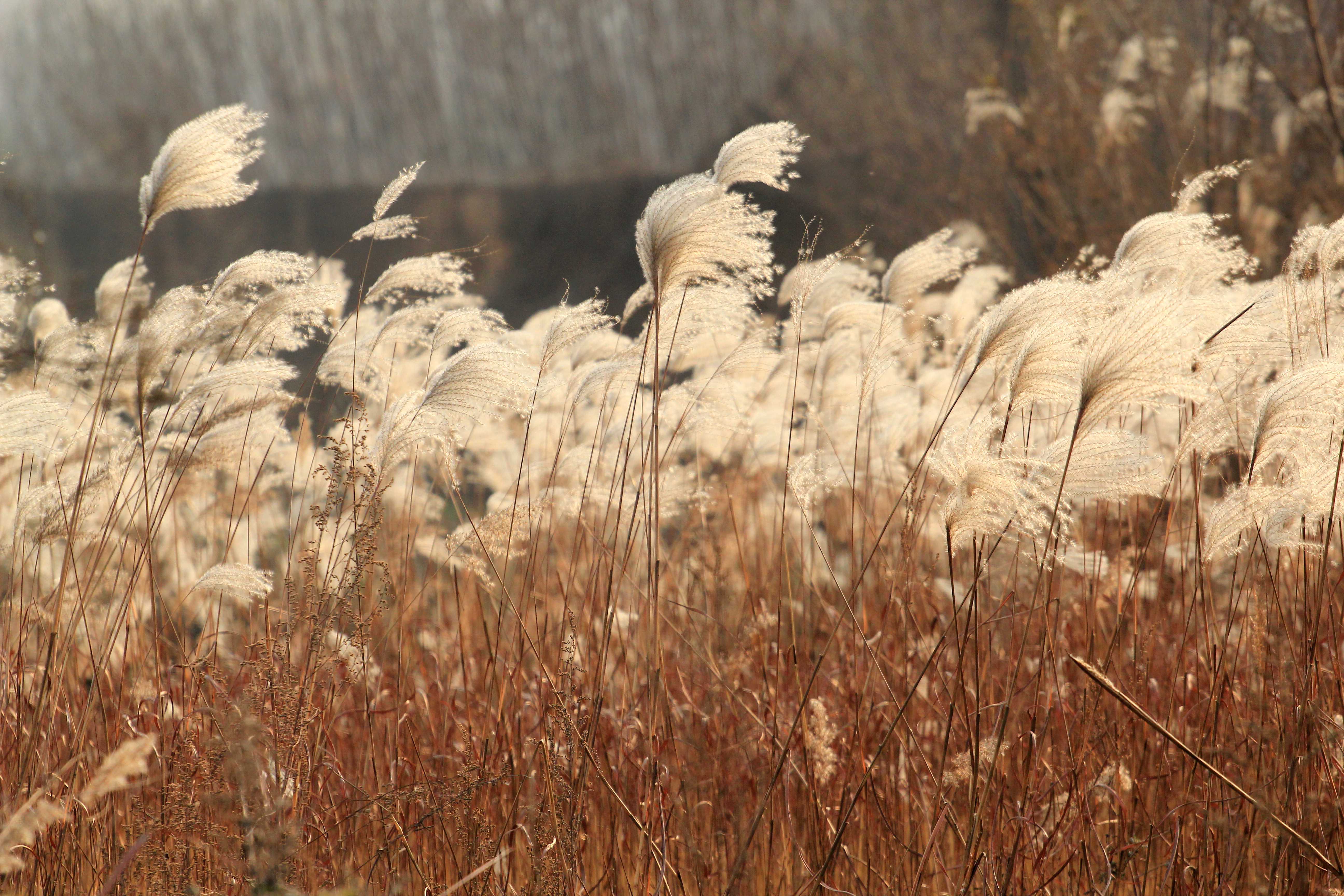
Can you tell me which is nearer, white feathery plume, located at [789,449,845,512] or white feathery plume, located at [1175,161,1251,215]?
white feathery plume, located at [789,449,845,512]

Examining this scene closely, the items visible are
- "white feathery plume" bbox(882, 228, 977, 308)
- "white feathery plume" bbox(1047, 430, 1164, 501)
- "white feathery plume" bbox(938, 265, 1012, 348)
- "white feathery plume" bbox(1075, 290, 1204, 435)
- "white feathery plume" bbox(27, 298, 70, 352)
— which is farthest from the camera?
"white feathery plume" bbox(938, 265, 1012, 348)

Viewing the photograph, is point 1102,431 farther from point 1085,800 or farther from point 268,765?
point 268,765

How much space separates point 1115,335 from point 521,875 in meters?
1.36

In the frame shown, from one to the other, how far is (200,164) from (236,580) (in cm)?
76

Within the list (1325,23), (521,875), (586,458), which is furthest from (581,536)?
(1325,23)

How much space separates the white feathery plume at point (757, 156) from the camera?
1742 millimetres

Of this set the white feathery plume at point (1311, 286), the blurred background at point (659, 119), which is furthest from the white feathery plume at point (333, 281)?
the blurred background at point (659, 119)

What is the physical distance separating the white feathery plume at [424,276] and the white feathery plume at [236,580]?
1.99 feet

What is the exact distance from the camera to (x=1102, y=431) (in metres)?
1.51

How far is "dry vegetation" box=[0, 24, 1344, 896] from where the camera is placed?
1.46 metres

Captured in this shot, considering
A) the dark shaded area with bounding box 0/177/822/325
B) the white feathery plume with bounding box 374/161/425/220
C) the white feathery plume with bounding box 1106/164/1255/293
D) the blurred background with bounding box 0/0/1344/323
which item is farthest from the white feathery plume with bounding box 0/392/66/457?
the dark shaded area with bounding box 0/177/822/325

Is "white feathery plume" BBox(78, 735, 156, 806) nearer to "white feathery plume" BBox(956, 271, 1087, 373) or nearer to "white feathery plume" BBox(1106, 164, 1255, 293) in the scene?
"white feathery plume" BBox(956, 271, 1087, 373)

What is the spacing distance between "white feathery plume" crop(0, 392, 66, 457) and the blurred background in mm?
4408

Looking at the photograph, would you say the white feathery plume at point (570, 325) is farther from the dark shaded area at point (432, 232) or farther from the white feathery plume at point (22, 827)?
the dark shaded area at point (432, 232)
